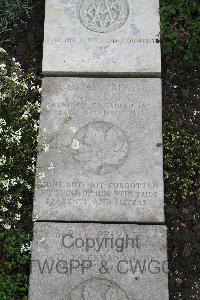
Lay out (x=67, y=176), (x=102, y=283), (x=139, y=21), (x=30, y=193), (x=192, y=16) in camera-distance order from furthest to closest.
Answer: (x=192, y=16), (x=139, y=21), (x=30, y=193), (x=67, y=176), (x=102, y=283)

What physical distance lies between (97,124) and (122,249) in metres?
1.14

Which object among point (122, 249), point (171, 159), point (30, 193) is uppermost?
point (171, 159)

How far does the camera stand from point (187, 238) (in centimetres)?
461

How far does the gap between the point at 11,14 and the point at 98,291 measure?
301 centimetres

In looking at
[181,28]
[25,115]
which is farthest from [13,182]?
[181,28]

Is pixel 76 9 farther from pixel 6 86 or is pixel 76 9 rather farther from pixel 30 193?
pixel 30 193

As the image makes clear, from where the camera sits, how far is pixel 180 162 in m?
4.84

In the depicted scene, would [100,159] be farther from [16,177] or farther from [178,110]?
[178,110]

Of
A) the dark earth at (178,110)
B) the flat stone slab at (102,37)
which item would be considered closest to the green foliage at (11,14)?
the dark earth at (178,110)

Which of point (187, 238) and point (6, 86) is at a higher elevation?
point (6, 86)

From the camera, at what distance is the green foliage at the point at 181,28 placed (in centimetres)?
527

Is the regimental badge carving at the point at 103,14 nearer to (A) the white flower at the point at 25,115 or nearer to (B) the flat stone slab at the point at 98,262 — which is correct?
(A) the white flower at the point at 25,115

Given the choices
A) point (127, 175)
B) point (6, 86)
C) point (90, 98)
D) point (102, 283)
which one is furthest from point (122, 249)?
point (6, 86)

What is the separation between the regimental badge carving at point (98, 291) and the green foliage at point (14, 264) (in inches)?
18.6
